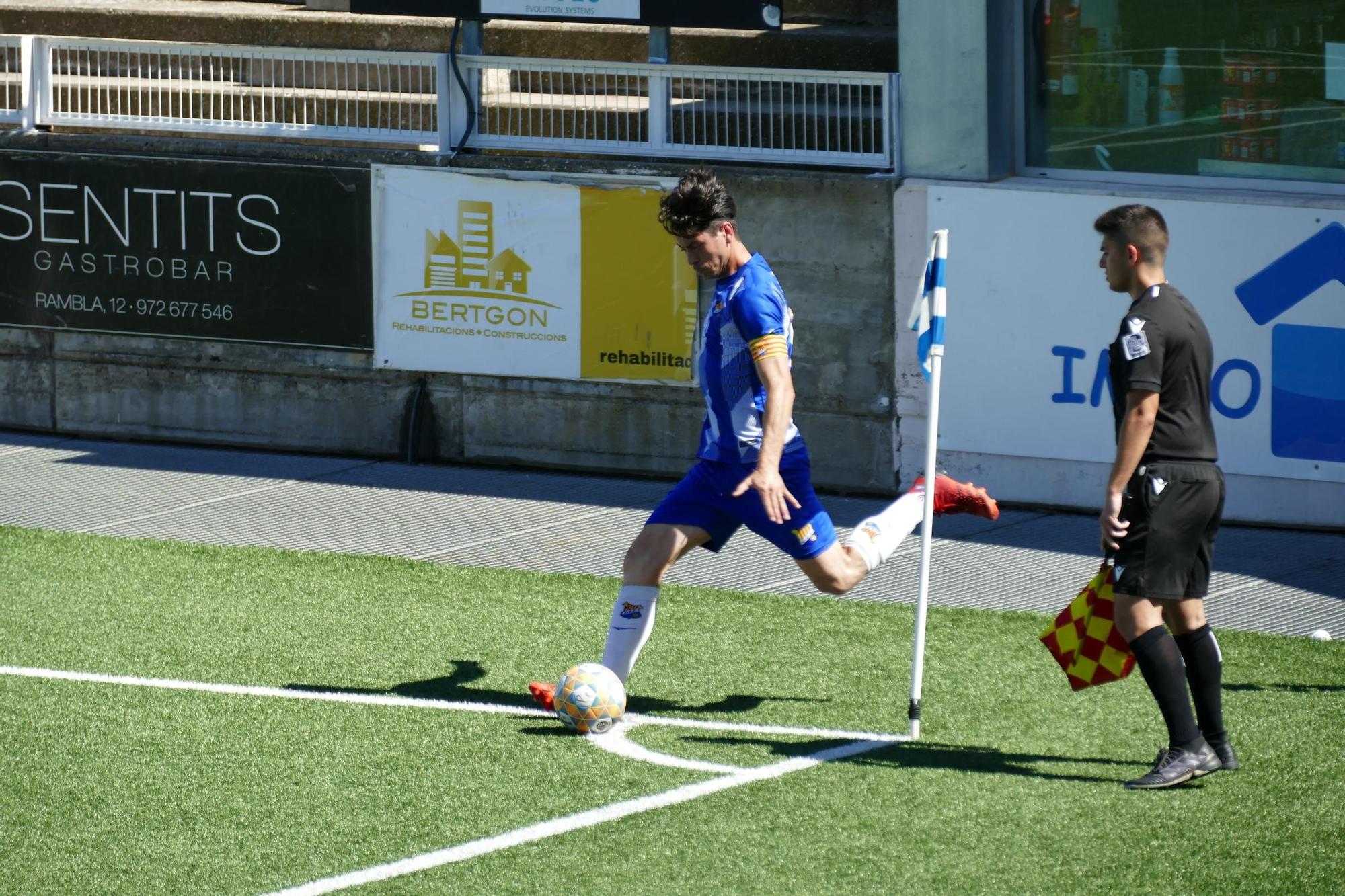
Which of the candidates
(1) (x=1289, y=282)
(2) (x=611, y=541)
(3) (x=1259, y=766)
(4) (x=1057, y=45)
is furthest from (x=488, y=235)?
(3) (x=1259, y=766)

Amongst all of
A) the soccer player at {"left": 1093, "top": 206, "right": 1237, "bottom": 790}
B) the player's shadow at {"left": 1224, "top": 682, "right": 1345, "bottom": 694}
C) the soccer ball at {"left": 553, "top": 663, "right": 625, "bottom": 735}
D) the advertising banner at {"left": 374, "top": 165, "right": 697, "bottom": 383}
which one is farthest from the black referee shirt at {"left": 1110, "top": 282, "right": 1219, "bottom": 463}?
the advertising banner at {"left": 374, "top": 165, "right": 697, "bottom": 383}

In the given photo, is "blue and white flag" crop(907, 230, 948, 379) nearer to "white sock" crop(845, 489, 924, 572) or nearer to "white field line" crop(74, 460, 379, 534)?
"white sock" crop(845, 489, 924, 572)

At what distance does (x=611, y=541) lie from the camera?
34.3 feet

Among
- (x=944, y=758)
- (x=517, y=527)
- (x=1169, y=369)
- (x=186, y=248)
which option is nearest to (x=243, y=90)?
(x=186, y=248)

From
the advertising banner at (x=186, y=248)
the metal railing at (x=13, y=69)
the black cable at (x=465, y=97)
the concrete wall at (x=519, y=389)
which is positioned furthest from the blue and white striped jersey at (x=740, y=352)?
the metal railing at (x=13, y=69)

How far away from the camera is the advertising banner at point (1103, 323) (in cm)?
1024

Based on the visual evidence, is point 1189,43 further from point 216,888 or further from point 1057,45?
point 216,888

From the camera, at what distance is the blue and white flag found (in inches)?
265

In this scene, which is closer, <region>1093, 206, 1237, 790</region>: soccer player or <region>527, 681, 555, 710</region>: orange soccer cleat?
<region>1093, 206, 1237, 790</region>: soccer player

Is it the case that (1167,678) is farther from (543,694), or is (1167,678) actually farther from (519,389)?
(519,389)

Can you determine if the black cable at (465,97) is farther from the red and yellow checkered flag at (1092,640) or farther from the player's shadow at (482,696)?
the red and yellow checkered flag at (1092,640)

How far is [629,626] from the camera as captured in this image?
704cm

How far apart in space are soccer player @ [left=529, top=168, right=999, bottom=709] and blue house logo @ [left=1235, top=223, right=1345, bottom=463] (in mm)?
3794

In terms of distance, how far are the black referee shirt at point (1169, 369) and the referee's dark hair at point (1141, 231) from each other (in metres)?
0.12
